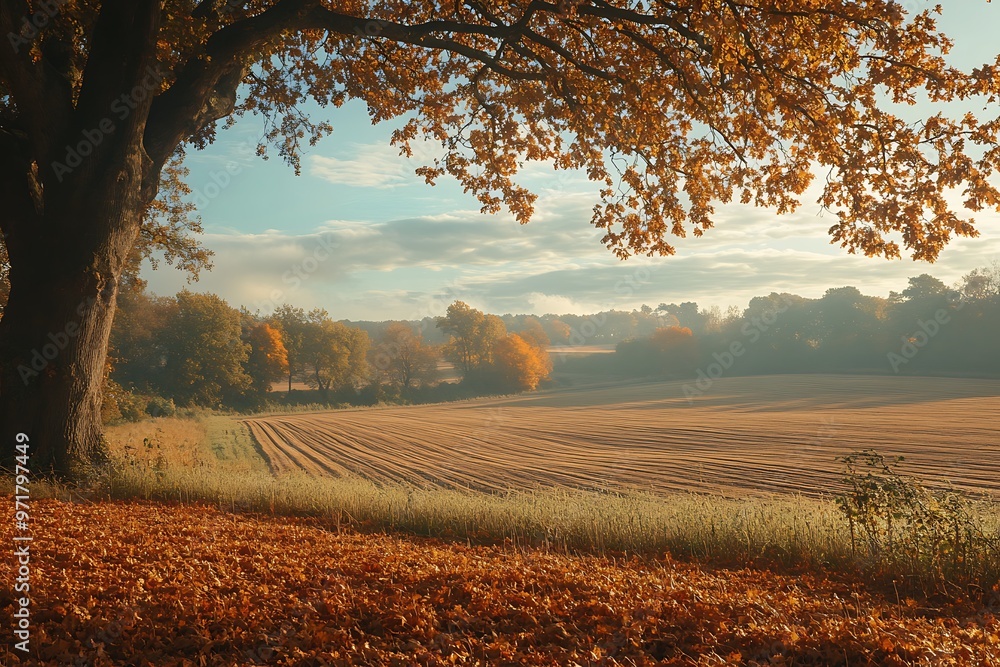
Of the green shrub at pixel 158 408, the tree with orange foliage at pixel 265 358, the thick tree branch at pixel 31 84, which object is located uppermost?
the thick tree branch at pixel 31 84

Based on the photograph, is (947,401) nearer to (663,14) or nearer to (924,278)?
(924,278)

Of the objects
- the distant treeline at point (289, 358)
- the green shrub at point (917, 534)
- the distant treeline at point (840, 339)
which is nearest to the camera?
the green shrub at point (917, 534)

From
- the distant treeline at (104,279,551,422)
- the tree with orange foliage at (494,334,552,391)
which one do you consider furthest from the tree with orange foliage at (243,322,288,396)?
the tree with orange foliage at (494,334,552,391)

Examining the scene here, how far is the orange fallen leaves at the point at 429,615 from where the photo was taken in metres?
3.47

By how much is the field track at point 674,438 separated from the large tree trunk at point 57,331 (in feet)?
46.0

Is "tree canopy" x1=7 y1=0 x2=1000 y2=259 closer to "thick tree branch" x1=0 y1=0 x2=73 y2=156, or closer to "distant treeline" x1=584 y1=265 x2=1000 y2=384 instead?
"thick tree branch" x1=0 y1=0 x2=73 y2=156

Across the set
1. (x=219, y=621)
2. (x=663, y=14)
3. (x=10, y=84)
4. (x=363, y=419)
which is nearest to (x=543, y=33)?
(x=663, y=14)

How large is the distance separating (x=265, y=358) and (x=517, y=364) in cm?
3094

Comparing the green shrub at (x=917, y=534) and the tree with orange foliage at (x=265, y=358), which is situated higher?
the tree with orange foliage at (x=265, y=358)

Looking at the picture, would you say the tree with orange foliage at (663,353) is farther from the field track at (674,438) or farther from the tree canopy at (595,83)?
the tree canopy at (595,83)

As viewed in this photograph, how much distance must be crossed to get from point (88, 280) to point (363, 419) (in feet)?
152

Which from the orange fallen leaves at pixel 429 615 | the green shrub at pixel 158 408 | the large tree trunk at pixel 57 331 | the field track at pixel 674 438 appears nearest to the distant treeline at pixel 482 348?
the green shrub at pixel 158 408

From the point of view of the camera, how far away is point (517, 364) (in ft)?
266

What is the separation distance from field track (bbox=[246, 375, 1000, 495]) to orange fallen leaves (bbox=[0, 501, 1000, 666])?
52.0ft
